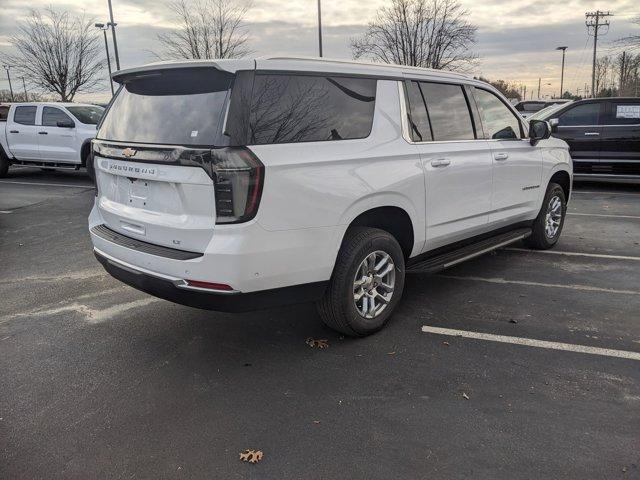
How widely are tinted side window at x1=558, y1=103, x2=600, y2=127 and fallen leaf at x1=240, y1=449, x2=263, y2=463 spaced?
434 inches

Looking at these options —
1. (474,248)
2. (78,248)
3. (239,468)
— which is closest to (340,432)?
(239,468)

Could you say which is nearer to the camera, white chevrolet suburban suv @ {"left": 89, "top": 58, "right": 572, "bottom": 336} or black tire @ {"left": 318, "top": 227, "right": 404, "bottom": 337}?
white chevrolet suburban suv @ {"left": 89, "top": 58, "right": 572, "bottom": 336}

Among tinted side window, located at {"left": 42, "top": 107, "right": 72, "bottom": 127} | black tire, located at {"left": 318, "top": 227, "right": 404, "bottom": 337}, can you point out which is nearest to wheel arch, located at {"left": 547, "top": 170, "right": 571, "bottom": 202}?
black tire, located at {"left": 318, "top": 227, "right": 404, "bottom": 337}

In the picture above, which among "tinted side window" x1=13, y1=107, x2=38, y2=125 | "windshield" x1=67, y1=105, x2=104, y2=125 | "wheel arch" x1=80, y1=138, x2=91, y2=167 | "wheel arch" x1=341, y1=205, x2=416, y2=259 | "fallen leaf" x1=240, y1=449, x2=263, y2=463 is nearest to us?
"fallen leaf" x1=240, y1=449, x2=263, y2=463

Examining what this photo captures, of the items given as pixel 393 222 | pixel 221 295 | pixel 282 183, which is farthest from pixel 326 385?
pixel 393 222

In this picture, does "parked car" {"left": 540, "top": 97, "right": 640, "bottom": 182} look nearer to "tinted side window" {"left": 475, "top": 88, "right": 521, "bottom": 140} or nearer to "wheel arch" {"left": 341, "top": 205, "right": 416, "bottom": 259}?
"tinted side window" {"left": 475, "top": 88, "right": 521, "bottom": 140}

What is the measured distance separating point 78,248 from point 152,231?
375 centimetres

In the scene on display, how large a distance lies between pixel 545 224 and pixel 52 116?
36.9ft

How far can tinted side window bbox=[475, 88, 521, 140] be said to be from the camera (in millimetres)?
5051

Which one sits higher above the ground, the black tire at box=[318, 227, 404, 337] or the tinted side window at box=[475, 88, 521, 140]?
the tinted side window at box=[475, 88, 521, 140]

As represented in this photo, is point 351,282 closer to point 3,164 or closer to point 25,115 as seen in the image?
point 25,115

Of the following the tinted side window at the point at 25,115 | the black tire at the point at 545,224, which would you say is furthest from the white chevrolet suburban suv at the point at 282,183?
the tinted side window at the point at 25,115

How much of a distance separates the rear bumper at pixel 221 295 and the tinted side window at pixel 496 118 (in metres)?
2.63

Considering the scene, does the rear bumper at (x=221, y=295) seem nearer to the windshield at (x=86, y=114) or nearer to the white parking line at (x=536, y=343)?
the white parking line at (x=536, y=343)
